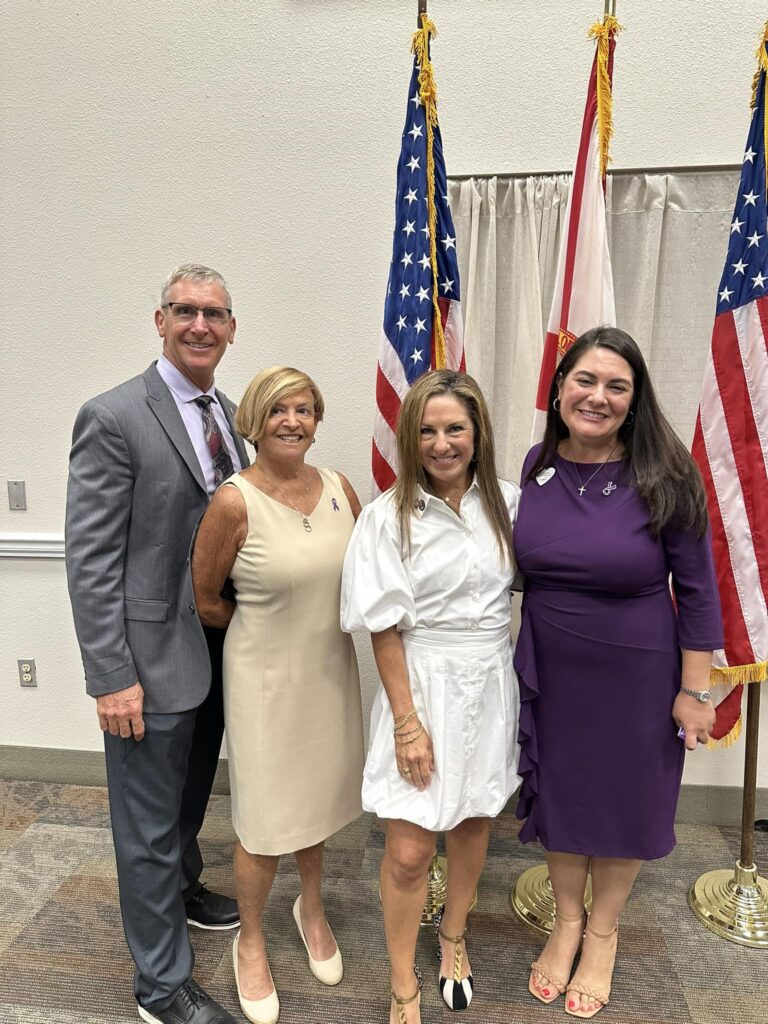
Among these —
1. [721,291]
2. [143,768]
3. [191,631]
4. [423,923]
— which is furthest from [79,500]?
[721,291]

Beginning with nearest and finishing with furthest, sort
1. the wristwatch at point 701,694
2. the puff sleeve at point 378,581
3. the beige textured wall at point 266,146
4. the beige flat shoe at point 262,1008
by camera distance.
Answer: the puff sleeve at point 378,581, the wristwatch at point 701,694, the beige flat shoe at point 262,1008, the beige textured wall at point 266,146

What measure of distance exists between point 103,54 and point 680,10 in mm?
2080

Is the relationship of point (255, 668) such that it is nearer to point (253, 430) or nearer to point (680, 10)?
point (253, 430)

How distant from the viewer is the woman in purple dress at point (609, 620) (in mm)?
1525

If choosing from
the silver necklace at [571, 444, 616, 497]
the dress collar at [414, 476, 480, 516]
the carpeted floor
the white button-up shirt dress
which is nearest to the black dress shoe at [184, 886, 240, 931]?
the carpeted floor

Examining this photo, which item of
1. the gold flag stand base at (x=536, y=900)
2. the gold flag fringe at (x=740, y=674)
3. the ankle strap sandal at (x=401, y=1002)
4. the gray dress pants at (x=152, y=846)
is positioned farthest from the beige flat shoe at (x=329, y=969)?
the gold flag fringe at (x=740, y=674)

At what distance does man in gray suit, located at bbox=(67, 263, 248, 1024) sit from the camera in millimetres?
1511

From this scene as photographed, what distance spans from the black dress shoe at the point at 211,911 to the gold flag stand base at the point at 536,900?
0.94 meters

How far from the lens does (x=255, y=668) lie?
1.59 meters

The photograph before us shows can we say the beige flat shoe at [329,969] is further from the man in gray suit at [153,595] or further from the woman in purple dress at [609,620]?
the woman in purple dress at [609,620]

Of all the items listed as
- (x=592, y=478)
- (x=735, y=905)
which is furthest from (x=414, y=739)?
(x=735, y=905)

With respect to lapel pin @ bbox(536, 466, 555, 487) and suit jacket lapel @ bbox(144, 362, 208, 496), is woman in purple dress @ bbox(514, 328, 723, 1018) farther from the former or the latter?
suit jacket lapel @ bbox(144, 362, 208, 496)

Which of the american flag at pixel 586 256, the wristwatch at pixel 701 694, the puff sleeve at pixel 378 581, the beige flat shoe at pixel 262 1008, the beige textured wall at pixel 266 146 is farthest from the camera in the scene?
the beige textured wall at pixel 266 146

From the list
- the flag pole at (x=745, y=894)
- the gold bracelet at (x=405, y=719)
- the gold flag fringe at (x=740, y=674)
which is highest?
the gold bracelet at (x=405, y=719)
